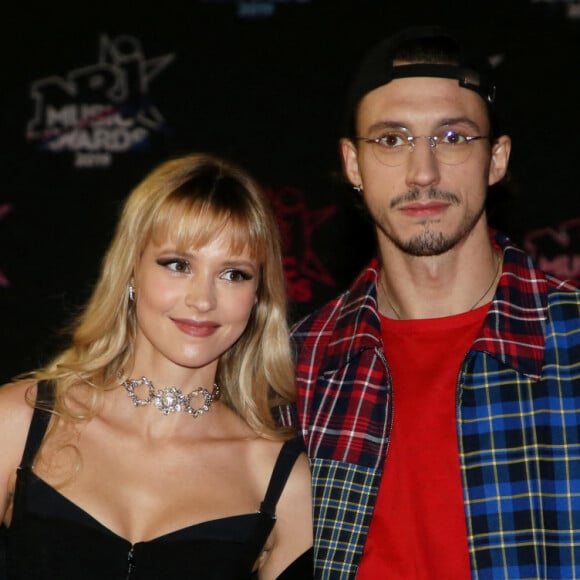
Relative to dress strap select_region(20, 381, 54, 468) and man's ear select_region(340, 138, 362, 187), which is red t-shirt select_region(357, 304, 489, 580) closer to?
man's ear select_region(340, 138, 362, 187)

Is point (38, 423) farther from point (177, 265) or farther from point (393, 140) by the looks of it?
point (393, 140)

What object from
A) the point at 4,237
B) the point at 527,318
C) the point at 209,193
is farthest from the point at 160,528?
the point at 4,237

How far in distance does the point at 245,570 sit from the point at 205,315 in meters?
0.67

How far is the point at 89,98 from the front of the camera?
4.05 m

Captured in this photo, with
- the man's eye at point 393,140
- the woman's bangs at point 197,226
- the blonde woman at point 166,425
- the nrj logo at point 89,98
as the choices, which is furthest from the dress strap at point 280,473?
the nrj logo at point 89,98

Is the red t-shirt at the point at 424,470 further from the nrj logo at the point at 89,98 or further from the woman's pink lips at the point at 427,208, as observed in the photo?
the nrj logo at the point at 89,98

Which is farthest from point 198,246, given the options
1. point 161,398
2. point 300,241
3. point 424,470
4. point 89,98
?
point 89,98

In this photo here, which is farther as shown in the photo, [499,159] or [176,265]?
[499,159]

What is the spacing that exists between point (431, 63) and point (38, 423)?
4.75 ft

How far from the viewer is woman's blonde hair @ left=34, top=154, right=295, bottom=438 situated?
277cm

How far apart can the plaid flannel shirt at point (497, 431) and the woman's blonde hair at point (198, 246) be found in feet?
0.52

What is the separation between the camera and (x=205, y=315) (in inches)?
107

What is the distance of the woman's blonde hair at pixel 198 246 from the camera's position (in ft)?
9.08

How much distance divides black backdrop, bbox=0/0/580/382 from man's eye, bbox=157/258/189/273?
1.23 metres
